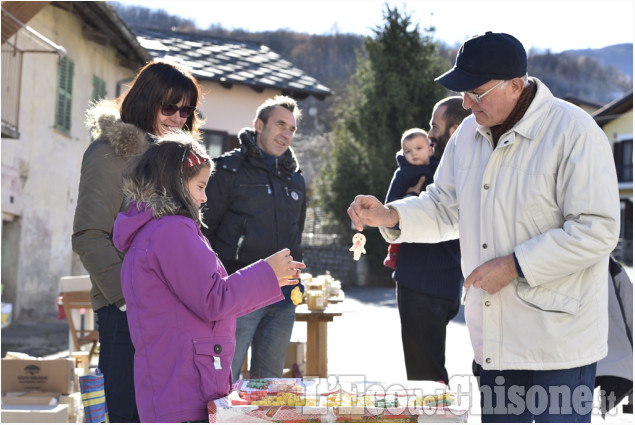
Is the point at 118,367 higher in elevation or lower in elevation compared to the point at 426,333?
higher

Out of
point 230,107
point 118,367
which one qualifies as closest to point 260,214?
point 118,367

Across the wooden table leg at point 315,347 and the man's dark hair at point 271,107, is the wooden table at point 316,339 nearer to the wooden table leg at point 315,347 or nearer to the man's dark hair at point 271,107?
the wooden table leg at point 315,347

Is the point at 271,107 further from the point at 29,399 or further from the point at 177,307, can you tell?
the point at 177,307

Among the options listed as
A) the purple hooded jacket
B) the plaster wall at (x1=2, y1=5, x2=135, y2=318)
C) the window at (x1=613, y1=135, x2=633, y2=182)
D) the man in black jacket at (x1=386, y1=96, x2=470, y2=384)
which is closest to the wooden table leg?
the man in black jacket at (x1=386, y1=96, x2=470, y2=384)

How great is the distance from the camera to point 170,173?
2994mm

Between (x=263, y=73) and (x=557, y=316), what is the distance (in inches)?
700

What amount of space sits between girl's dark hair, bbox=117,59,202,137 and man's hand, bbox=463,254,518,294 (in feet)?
5.13

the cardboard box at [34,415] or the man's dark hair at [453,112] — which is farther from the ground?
the man's dark hair at [453,112]

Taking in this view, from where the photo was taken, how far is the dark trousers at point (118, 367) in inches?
135

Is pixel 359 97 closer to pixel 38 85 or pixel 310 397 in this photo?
pixel 38 85

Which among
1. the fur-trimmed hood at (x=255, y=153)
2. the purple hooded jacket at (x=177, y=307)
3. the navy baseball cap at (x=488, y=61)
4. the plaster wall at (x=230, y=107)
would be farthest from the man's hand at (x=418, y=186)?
the plaster wall at (x=230, y=107)

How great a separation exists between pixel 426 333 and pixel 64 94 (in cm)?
1219

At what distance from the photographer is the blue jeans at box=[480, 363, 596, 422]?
9.81 ft

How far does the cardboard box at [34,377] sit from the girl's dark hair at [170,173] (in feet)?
10.3
